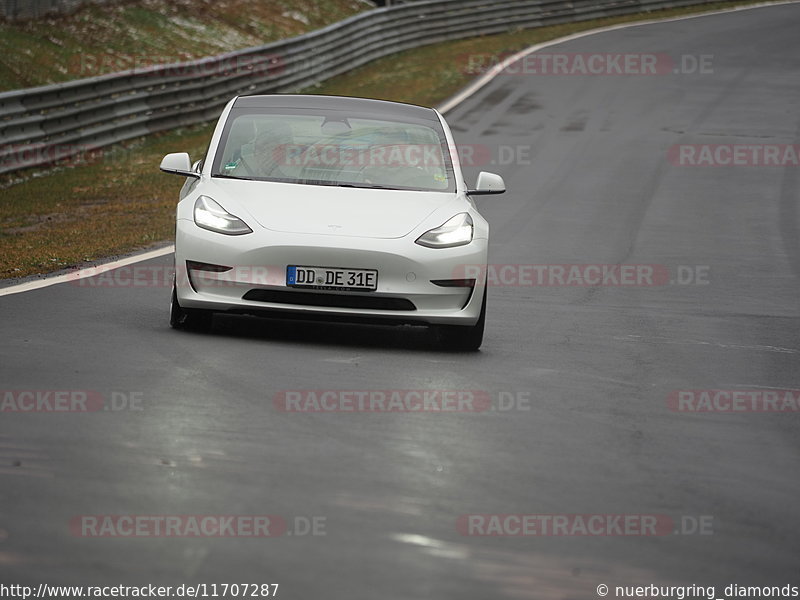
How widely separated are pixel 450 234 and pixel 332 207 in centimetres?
74

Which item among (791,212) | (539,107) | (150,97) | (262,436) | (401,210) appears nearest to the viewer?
(262,436)

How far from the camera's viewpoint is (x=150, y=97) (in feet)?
77.8

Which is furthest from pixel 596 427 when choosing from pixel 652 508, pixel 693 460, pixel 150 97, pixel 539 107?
pixel 539 107

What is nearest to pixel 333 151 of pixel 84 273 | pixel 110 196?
pixel 84 273

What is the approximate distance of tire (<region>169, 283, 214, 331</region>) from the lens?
936cm

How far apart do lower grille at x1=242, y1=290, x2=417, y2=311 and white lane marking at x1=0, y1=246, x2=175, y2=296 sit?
8.13 ft

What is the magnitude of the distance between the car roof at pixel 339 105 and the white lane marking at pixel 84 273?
2008mm

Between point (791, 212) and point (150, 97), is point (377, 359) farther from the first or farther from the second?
point (150, 97)

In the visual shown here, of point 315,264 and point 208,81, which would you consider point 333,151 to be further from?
point 208,81

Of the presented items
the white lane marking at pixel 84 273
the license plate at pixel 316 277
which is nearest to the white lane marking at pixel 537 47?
the white lane marking at pixel 84 273

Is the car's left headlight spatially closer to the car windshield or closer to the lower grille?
the lower grille

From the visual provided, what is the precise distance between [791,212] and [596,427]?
1260 centimetres

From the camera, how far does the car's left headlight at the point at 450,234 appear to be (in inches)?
366

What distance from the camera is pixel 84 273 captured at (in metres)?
12.0
